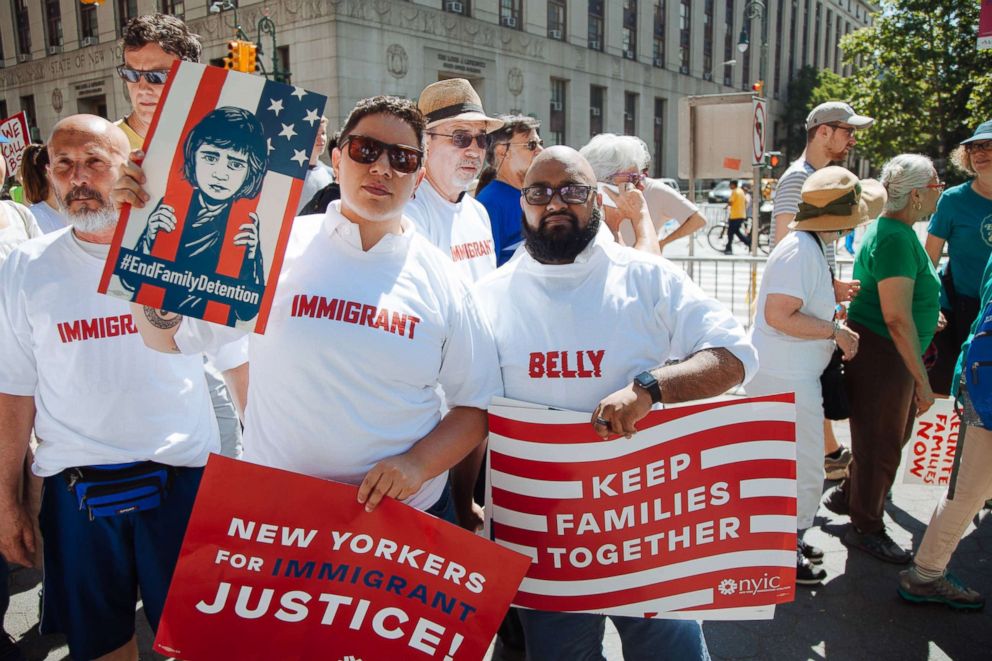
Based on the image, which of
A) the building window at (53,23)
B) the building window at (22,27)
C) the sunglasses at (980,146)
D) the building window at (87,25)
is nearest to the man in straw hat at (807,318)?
the sunglasses at (980,146)

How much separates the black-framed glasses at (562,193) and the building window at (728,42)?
5541cm

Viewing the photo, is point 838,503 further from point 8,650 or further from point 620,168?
point 8,650

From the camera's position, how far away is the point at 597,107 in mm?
41125

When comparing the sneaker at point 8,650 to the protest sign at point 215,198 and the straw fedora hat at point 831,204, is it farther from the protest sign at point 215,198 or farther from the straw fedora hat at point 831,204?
the straw fedora hat at point 831,204

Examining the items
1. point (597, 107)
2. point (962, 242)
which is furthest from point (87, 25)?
point (962, 242)

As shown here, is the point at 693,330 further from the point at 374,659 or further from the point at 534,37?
the point at 534,37

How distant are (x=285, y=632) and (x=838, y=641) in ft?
8.12

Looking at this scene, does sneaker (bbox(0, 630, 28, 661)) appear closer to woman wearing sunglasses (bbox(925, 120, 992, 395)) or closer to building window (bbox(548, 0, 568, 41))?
woman wearing sunglasses (bbox(925, 120, 992, 395))

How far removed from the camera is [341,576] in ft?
6.07

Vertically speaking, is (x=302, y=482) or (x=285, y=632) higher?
(x=302, y=482)

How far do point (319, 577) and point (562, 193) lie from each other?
1299 millimetres

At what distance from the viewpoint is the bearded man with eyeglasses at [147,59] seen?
10.9ft

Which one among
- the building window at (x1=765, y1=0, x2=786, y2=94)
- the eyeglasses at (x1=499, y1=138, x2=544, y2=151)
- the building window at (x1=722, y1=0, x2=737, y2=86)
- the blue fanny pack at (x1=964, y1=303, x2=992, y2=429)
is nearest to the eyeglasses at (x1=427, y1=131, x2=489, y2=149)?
the eyeglasses at (x1=499, y1=138, x2=544, y2=151)

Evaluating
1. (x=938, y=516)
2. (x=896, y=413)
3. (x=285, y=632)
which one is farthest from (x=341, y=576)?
(x=896, y=413)
